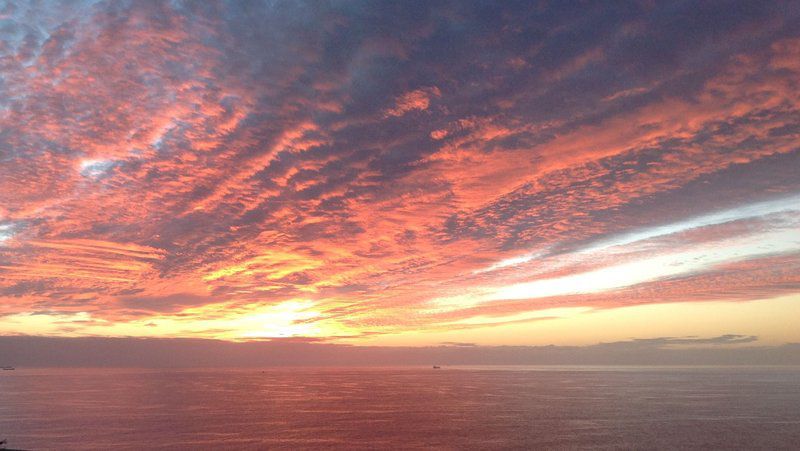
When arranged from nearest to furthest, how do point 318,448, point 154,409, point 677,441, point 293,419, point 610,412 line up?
point 318,448 → point 677,441 → point 293,419 → point 610,412 → point 154,409

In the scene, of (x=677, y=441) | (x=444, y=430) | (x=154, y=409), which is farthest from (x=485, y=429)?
(x=154, y=409)

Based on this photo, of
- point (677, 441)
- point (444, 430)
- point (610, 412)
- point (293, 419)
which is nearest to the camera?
point (677, 441)

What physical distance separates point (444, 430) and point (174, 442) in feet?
113

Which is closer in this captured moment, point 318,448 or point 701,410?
point 318,448

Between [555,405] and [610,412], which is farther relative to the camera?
[555,405]

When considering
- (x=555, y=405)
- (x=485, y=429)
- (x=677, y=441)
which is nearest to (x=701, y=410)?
(x=555, y=405)

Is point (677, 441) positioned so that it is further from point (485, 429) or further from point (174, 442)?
point (174, 442)

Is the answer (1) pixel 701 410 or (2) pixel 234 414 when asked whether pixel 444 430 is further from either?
(1) pixel 701 410

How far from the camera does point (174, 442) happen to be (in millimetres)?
62844

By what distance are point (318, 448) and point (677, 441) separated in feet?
142

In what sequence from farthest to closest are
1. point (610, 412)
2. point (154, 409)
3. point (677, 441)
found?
point (154, 409) → point (610, 412) → point (677, 441)

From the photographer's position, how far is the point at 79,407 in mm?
104625

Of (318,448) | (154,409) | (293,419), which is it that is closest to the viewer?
(318,448)

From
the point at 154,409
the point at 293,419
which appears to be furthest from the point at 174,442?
the point at 154,409
